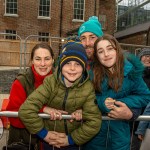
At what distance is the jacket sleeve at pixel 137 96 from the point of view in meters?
2.55

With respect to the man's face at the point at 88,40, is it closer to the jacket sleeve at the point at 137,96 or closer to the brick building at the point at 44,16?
the jacket sleeve at the point at 137,96

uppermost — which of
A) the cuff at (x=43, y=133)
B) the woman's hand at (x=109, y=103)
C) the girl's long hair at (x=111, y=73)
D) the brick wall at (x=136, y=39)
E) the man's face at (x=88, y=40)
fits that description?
the brick wall at (x=136, y=39)

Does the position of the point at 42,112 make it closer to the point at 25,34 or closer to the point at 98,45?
→ the point at 98,45

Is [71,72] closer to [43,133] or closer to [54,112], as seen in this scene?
[54,112]

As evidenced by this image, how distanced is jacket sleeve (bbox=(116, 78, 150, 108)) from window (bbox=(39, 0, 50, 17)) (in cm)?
2155

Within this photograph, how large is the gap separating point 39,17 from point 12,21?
2303 millimetres

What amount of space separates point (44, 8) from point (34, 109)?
21.8 m

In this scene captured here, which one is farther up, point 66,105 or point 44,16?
point 44,16

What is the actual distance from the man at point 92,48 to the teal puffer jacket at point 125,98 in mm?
65

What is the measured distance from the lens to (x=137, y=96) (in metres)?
2.60

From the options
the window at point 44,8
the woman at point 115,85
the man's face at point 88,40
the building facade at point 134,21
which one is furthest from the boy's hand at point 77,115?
the window at point 44,8

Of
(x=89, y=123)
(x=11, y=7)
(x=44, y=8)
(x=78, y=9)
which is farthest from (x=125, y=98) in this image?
(x=78, y=9)

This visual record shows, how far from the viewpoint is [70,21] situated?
76.9ft

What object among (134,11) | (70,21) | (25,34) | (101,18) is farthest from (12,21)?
(134,11)
